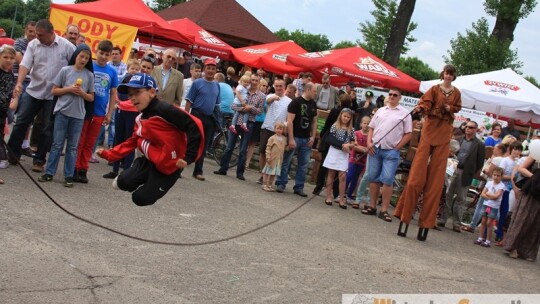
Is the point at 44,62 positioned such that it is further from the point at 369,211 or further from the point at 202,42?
the point at 202,42

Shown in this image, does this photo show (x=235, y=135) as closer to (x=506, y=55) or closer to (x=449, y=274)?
(x=449, y=274)

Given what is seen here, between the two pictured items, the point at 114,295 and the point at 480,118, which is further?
the point at 480,118

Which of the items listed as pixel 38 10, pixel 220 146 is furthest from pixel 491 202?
pixel 38 10

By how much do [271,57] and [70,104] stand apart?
14.8 meters

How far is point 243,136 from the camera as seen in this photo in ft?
46.2

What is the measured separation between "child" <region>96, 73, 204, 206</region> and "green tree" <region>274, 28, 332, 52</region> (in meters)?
94.6

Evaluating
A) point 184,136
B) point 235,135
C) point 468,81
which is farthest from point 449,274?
point 468,81

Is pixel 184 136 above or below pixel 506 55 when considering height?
below

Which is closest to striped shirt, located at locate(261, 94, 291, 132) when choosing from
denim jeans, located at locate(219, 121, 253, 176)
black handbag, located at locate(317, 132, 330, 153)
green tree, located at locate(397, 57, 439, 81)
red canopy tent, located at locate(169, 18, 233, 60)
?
denim jeans, located at locate(219, 121, 253, 176)

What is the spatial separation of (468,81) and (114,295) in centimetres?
1484

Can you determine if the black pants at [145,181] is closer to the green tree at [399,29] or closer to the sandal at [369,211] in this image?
the sandal at [369,211]

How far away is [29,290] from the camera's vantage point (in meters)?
5.54

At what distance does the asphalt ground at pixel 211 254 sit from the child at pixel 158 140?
78cm

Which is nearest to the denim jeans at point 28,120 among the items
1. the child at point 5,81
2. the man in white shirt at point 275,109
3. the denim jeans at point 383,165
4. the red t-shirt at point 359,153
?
the child at point 5,81
